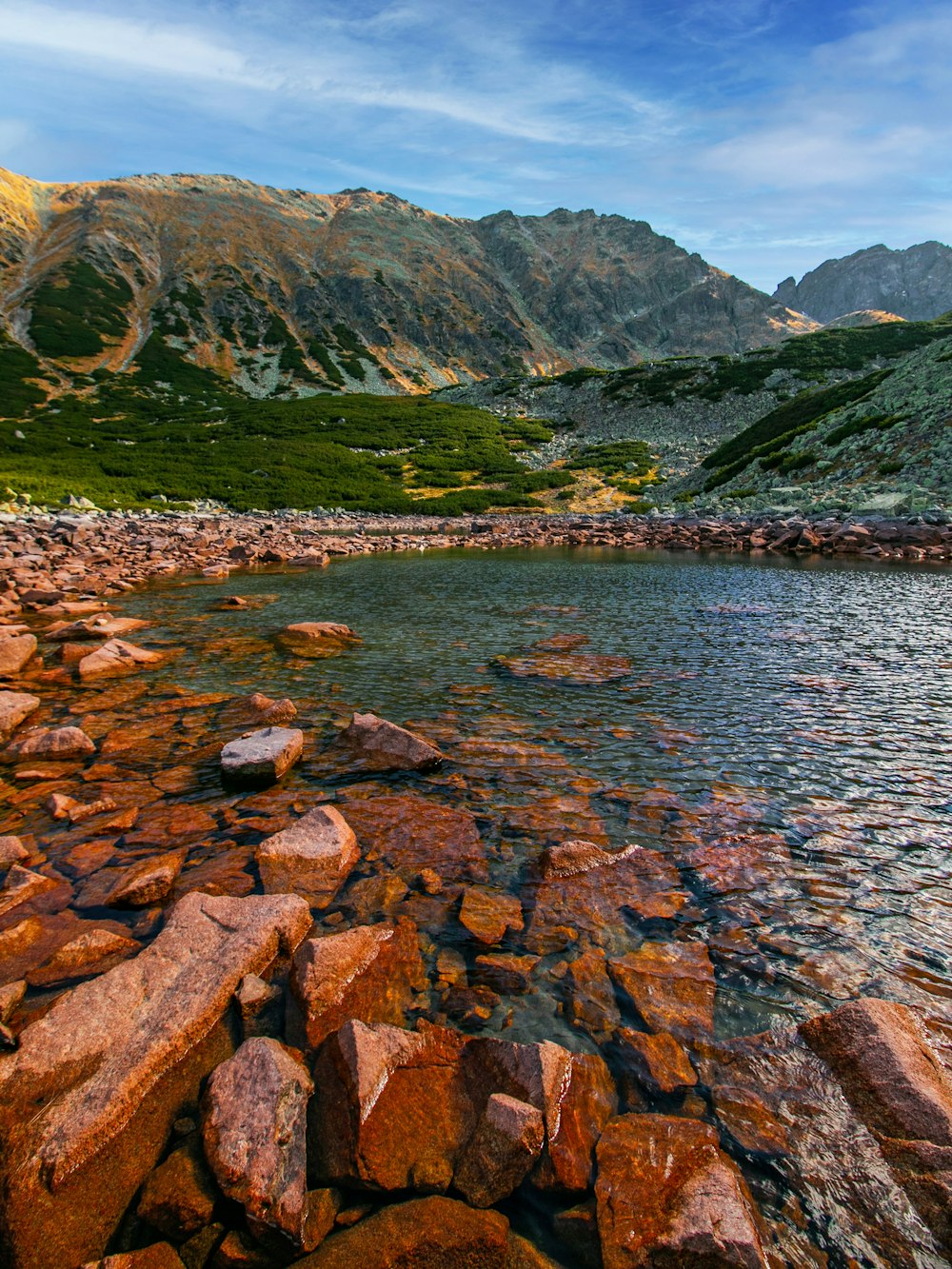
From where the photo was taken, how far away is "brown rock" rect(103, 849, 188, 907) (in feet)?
18.6

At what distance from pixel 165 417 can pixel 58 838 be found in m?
92.6

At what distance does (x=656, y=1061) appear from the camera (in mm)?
4121

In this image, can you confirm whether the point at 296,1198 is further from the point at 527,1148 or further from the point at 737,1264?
the point at 737,1264

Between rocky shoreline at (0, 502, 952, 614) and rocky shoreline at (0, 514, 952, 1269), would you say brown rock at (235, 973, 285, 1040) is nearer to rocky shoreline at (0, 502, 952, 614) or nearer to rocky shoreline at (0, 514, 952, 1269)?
rocky shoreline at (0, 514, 952, 1269)

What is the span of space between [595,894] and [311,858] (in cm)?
287

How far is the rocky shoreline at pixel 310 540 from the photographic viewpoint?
25047 millimetres

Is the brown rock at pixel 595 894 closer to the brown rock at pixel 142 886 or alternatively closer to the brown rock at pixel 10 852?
the brown rock at pixel 142 886

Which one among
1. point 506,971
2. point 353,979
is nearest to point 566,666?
point 506,971

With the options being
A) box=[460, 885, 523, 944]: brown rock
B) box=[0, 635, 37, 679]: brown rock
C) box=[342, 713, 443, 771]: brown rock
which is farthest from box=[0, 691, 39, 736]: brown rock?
box=[460, 885, 523, 944]: brown rock

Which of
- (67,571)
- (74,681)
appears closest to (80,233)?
(67,571)

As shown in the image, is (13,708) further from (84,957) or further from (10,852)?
(84,957)

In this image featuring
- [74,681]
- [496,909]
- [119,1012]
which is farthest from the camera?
[74,681]

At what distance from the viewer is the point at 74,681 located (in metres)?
11.9

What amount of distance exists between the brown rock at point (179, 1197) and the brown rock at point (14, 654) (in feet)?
38.5
